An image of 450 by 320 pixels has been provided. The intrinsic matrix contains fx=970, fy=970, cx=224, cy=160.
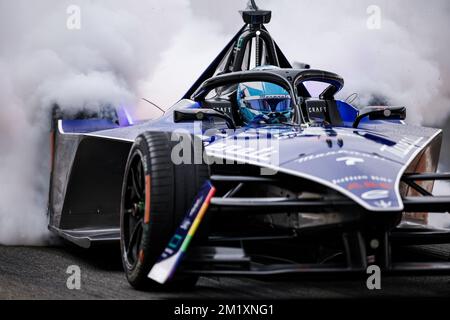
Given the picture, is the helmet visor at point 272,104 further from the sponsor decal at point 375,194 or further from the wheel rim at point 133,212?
the sponsor decal at point 375,194

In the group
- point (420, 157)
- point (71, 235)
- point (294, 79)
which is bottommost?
point (71, 235)

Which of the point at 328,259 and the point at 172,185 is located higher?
the point at 172,185

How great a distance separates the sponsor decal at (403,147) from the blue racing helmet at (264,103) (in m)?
1.19

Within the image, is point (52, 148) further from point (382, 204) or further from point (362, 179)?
point (382, 204)

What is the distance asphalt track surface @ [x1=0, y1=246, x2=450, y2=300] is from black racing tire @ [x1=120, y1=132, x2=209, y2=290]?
164 mm

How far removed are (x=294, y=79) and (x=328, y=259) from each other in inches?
69.4

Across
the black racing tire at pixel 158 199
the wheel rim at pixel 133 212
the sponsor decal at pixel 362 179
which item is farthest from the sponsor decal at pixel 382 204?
the wheel rim at pixel 133 212

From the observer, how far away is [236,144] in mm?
5766

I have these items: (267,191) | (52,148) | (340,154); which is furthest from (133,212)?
(52,148)

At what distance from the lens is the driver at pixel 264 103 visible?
23.1ft
